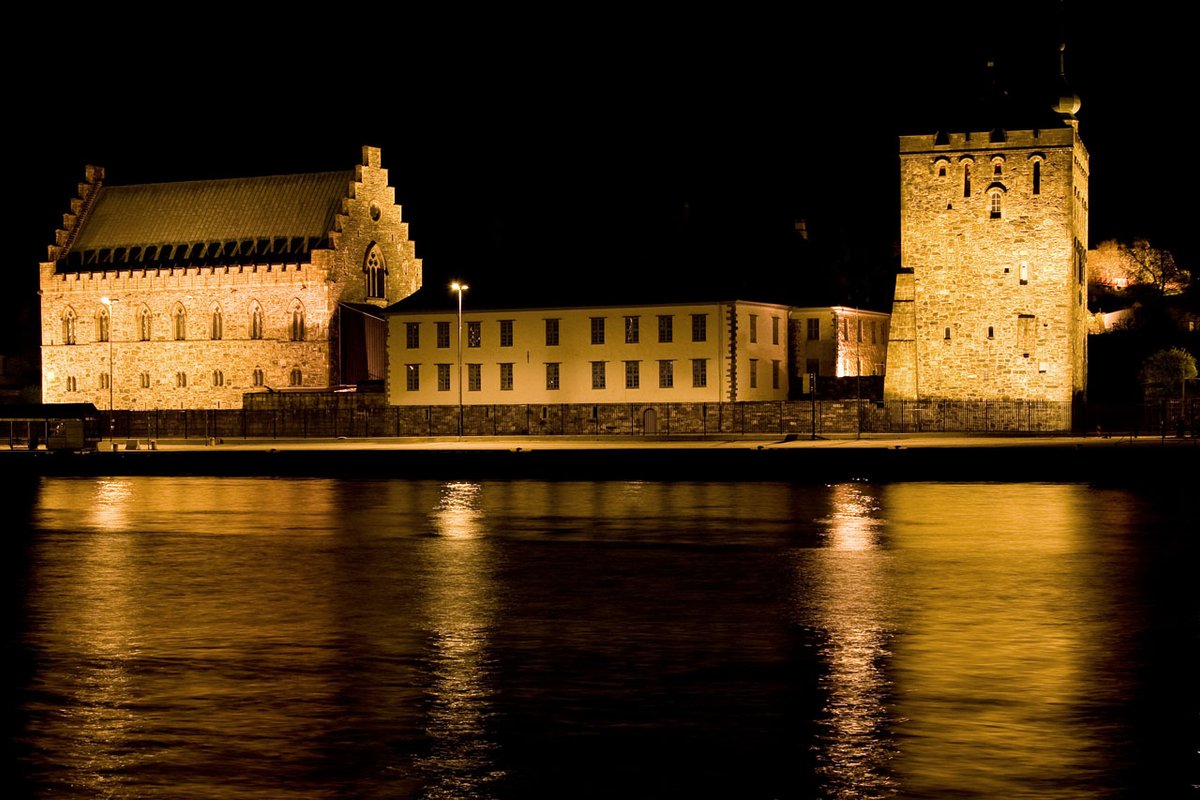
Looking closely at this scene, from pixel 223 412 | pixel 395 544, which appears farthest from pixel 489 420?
pixel 395 544

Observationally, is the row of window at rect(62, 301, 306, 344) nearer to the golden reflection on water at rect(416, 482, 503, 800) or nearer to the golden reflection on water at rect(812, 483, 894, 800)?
the golden reflection on water at rect(416, 482, 503, 800)

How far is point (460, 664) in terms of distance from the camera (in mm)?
13516

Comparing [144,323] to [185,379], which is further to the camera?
[144,323]

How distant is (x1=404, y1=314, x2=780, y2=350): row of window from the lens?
7681 centimetres

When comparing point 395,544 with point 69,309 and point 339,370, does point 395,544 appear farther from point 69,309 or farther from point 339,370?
point 69,309

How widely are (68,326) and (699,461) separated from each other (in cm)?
6381

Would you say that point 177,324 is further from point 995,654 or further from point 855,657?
point 995,654

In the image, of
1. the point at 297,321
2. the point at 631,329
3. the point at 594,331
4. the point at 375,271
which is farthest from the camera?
the point at 375,271

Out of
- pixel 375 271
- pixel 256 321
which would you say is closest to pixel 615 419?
pixel 375 271

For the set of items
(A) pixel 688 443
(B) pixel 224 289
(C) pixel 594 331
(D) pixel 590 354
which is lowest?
(A) pixel 688 443

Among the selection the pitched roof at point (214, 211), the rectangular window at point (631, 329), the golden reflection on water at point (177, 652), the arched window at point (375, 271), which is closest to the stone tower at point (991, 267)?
the rectangular window at point (631, 329)

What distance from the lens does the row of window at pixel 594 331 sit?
76812mm

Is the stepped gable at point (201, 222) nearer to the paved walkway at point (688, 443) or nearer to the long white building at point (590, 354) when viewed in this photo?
the long white building at point (590, 354)

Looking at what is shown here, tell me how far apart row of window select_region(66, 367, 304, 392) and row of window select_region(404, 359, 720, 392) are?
13.6 m
